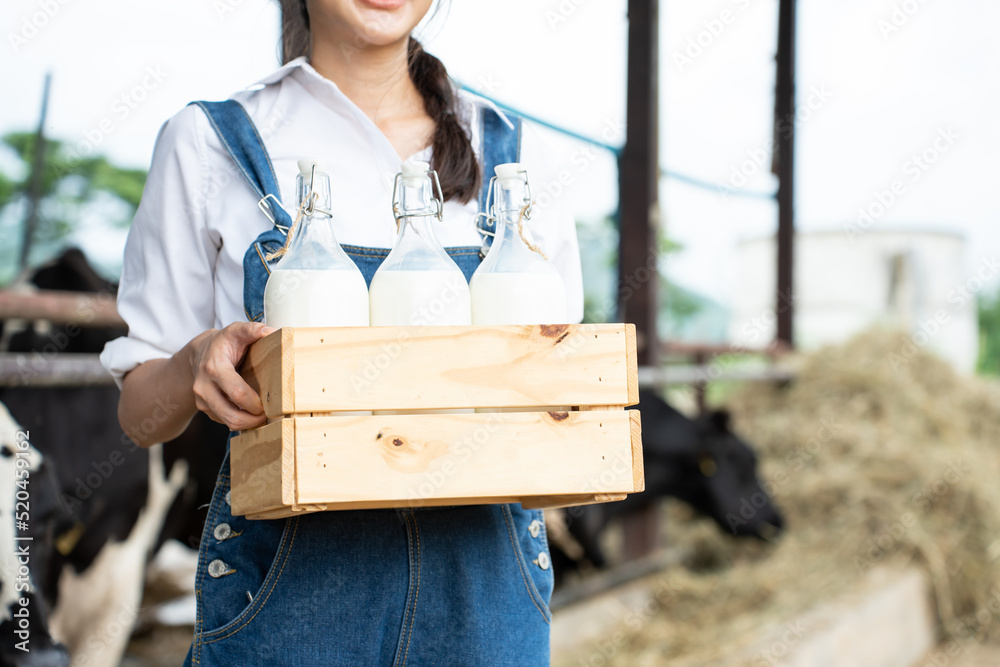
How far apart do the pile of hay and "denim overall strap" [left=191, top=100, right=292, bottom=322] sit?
2.23m

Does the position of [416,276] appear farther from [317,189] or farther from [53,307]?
[53,307]

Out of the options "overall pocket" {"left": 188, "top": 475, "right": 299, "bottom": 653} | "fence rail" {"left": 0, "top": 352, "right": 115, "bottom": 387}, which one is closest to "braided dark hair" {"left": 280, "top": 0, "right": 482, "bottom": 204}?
"overall pocket" {"left": 188, "top": 475, "right": 299, "bottom": 653}

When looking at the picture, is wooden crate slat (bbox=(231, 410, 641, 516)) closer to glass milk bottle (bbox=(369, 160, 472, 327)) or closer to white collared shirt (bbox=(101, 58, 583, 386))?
glass milk bottle (bbox=(369, 160, 472, 327))

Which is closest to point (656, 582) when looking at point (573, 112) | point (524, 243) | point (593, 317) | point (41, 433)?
point (593, 317)

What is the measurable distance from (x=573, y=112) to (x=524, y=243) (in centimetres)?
276

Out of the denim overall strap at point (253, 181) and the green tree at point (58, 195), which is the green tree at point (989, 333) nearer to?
the green tree at point (58, 195)

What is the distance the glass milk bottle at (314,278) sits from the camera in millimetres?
756

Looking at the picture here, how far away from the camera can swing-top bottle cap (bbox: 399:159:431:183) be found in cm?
81

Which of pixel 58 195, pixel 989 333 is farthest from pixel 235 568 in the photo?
pixel 989 333

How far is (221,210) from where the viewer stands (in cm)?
95

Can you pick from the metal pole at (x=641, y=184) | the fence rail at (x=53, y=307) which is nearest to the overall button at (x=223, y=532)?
the fence rail at (x=53, y=307)

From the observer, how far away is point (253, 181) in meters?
0.92

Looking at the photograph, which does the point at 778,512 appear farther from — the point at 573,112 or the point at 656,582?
the point at 573,112

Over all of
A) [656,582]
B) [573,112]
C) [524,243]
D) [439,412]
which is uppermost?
[573,112]
